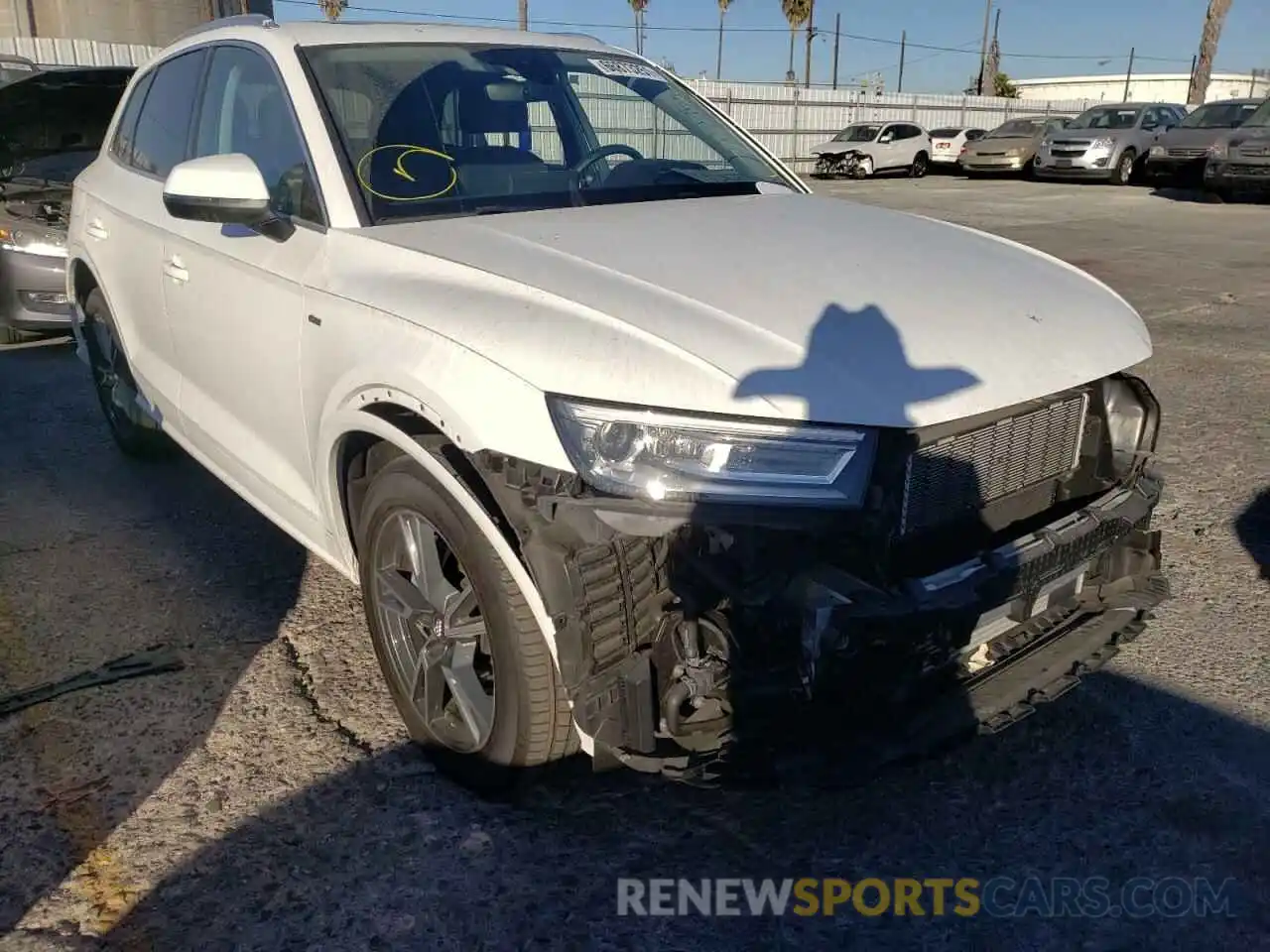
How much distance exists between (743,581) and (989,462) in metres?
0.71

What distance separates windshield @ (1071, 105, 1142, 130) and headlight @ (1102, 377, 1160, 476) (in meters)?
24.4

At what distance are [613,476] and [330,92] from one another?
66.6 inches

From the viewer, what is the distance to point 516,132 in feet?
11.1

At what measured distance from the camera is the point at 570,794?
8.68ft

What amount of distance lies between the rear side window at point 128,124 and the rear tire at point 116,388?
0.62m

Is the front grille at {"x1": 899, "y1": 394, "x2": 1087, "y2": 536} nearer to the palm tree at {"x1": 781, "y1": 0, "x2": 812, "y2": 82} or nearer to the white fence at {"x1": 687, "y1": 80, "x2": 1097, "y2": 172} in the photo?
the white fence at {"x1": 687, "y1": 80, "x2": 1097, "y2": 172}

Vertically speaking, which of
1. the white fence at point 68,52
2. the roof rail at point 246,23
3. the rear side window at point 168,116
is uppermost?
the white fence at point 68,52

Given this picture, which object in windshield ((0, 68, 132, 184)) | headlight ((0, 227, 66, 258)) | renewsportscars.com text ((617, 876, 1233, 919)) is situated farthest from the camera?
windshield ((0, 68, 132, 184))

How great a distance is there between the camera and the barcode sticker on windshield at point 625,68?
3873mm

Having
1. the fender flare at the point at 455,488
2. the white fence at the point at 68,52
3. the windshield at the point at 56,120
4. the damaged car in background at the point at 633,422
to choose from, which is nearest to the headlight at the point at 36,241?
the windshield at the point at 56,120

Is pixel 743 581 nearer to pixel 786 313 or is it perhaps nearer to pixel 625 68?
pixel 786 313

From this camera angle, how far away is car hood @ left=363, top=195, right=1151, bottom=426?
2096mm

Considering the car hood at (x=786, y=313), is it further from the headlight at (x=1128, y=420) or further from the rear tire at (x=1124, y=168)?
the rear tire at (x=1124, y=168)

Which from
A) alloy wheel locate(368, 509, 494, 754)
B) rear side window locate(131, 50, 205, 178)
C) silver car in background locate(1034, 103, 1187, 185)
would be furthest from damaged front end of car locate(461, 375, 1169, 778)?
silver car in background locate(1034, 103, 1187, 185)
